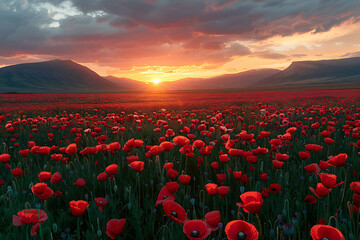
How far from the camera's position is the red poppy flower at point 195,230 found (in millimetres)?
1009

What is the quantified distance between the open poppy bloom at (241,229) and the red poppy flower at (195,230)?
11 centimetres

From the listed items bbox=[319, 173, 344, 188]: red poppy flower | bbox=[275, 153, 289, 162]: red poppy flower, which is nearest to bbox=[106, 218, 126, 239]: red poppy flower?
bbox=[319, 173, 344, 188]: red poppy flower

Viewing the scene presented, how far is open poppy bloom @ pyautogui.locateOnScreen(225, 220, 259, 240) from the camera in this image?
0.95m

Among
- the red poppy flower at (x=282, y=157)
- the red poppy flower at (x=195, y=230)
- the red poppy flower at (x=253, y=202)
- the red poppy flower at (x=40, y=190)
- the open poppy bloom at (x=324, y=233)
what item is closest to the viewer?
the open poppy bloom at (x=324, y=233)

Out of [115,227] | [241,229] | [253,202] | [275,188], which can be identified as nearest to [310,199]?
[275,188]

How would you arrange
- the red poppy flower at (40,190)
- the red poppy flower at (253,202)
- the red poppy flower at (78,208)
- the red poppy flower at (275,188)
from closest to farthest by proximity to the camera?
the red poppy flower at (253,202)
the red poppy flower at (78,208)
the red poppy flower at (40,190)
the red poppy flower at (275,188)

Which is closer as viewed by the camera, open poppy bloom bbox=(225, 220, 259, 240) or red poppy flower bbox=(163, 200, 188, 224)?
open poppy bloom bbox=(225, 220, 259, 240)

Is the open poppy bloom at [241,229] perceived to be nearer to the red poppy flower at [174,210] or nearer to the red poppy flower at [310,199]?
the red poppy flower at [174,210]

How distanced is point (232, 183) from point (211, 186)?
102 centimetres

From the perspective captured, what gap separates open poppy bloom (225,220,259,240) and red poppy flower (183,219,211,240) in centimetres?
11

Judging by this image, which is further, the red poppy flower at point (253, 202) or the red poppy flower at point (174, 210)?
the red poppy flower at point (174, 210)

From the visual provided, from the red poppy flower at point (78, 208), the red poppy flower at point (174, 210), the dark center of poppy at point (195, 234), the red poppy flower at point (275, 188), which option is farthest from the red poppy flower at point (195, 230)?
the red poppy flower at point (275, 188)

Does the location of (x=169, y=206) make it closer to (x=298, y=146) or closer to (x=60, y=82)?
(x=298, y=146)

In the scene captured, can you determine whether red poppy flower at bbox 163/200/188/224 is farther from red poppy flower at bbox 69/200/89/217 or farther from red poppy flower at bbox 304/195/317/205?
red poppy flower at bbox 304/195/317/205
